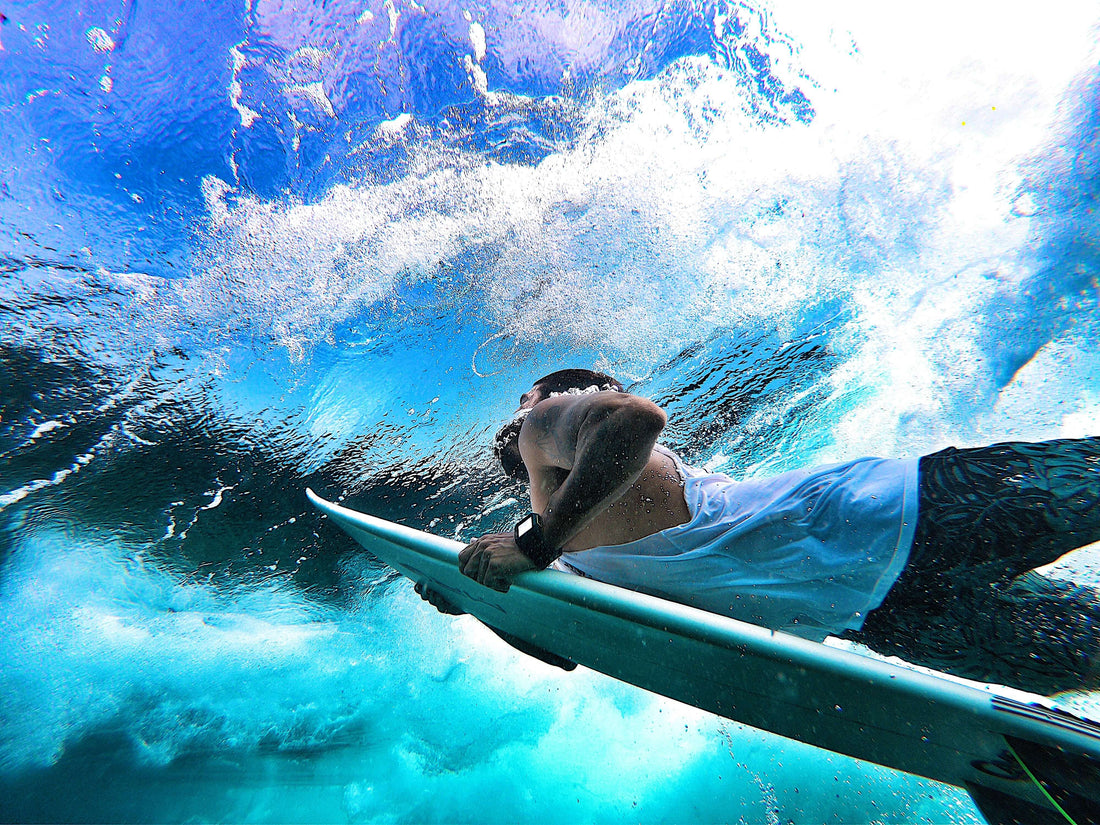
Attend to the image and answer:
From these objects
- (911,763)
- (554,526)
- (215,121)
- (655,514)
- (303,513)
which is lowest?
(911,763)

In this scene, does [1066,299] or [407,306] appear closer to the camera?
[407,306]

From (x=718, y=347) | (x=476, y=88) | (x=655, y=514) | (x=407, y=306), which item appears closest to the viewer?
(x=655, y=514)

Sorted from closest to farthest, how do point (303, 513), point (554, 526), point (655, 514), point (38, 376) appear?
point (554, 526)
point (655, 514)
point (38, 376)
point (303, 513)

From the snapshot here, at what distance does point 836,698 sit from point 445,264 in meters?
4.56

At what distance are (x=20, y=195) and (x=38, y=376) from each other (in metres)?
2.28

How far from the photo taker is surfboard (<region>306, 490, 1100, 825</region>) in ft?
4.39

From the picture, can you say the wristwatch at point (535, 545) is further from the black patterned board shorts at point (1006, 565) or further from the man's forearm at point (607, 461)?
the black patterned board shorts at point (1006, 565)

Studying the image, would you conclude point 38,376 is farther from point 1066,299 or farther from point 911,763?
point 1066,299

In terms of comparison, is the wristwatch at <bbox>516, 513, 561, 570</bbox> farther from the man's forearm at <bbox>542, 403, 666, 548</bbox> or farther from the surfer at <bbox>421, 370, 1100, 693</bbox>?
the man's forearm at <bbox>542, 403, 666, 548</bbox>

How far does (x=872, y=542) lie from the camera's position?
1.69 metres

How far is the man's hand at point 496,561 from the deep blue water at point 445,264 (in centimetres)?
342

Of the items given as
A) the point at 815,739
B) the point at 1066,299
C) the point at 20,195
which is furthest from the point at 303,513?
the point at 1066,299

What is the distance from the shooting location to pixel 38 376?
4402 mm

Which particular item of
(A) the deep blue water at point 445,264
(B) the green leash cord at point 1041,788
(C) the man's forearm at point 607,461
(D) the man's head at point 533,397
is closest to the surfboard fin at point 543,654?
(D) the man's head at point 533,397
